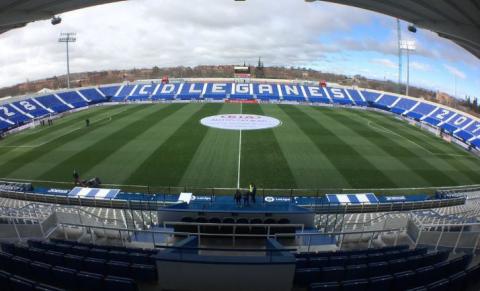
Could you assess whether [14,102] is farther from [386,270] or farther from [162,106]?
[386,270]

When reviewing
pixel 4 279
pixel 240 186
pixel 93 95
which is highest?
pixel 93 95

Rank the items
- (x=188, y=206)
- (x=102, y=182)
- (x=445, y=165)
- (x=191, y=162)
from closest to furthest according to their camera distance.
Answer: (x=188, y=206)
(x=102, y=182)
(x=191, y=162)
(x=445, y=165)

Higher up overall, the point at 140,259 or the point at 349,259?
the point at 140,259

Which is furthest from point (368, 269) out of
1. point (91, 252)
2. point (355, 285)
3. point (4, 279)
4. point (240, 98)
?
point (240, 98)

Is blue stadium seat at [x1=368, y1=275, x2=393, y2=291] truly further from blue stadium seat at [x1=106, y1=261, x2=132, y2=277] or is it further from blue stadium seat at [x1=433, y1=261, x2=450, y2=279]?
blue stadium seat at [x1=106, y1=261, x2=132, y2=277]

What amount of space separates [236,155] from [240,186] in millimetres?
6240

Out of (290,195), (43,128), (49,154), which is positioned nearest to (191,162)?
(290,195)

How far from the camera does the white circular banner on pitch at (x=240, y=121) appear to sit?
37406 mm

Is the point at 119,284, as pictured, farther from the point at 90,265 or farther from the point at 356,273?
the point at 356,273

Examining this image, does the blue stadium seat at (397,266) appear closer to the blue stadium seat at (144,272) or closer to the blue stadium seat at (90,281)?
the blue stadium seat at (144,272)

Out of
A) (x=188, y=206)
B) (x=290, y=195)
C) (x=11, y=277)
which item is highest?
(x=11, y=277)

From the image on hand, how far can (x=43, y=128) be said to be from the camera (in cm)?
3866

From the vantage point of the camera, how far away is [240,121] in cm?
4031

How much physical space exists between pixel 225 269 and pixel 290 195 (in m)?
14.3
